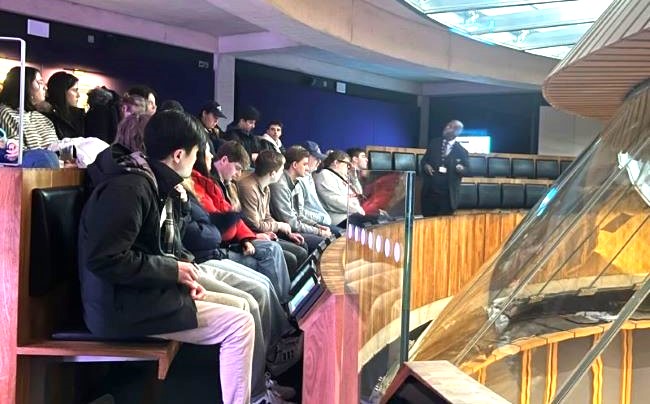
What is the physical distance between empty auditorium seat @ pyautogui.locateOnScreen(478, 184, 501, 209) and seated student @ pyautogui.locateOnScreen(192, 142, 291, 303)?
16.1 ft

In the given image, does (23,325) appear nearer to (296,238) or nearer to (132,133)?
(132,133)

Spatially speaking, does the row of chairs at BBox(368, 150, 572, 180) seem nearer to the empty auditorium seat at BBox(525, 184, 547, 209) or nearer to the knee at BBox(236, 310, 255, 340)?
the empty auditorium seat at BBox(525, 184, 547, 209)

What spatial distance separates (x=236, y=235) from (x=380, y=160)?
176 inches

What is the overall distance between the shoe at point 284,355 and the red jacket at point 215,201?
74 centimetres

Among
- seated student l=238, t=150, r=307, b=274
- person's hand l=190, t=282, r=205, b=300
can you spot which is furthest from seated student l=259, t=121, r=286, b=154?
person's hand l=190, t=282, r=205, b=300

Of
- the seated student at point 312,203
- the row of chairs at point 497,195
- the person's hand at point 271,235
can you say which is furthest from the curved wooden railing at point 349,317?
the row of chairs at point 497,195

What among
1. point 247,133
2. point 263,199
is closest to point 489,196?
point 247,133

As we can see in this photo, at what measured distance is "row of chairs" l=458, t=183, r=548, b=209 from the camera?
858 centimetres

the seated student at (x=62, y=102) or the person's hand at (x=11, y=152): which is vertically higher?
the seated student at (x=62, y=102)

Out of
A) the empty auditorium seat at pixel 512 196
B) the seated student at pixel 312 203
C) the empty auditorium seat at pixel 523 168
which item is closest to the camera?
the seated student at pixel 312 203

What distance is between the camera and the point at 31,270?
7.87 feet

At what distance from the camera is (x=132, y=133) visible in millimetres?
2896

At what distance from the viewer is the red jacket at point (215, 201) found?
391cm

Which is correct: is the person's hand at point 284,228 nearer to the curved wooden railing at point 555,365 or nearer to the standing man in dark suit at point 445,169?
the curved wooden railing at point 555,365
